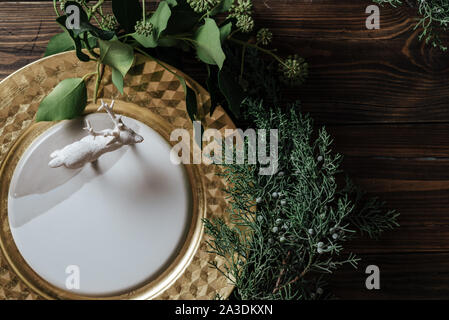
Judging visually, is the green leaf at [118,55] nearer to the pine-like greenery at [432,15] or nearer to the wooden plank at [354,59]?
the wooden plank at [354,59]

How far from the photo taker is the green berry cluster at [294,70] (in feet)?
2.08

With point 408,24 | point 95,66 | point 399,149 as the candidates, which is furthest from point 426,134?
point 95,66

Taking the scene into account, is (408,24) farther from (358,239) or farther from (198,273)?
(198,273)

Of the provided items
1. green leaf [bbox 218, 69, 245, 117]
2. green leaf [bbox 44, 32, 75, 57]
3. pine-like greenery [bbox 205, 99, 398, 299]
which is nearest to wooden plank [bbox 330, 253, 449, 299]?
pine-like greenery [bbox 205, 99, 398, 299]

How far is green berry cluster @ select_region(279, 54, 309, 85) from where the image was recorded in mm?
635

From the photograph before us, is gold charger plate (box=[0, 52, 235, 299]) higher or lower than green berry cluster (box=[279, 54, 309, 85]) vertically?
lower

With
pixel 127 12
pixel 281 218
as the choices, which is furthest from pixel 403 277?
pixel 127 12

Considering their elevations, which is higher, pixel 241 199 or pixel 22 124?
pixel 22 124

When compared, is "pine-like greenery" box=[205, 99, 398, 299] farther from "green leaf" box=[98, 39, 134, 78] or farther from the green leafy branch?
"green leaf" box=[98, 39, 134, 78]

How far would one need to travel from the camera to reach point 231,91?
582 mm

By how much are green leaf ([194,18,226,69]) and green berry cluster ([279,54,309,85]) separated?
0.13m

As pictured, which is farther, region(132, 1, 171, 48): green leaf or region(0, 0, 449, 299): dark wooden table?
region(0, 0, 449, 299): dark wooden table

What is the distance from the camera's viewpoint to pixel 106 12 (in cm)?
69
